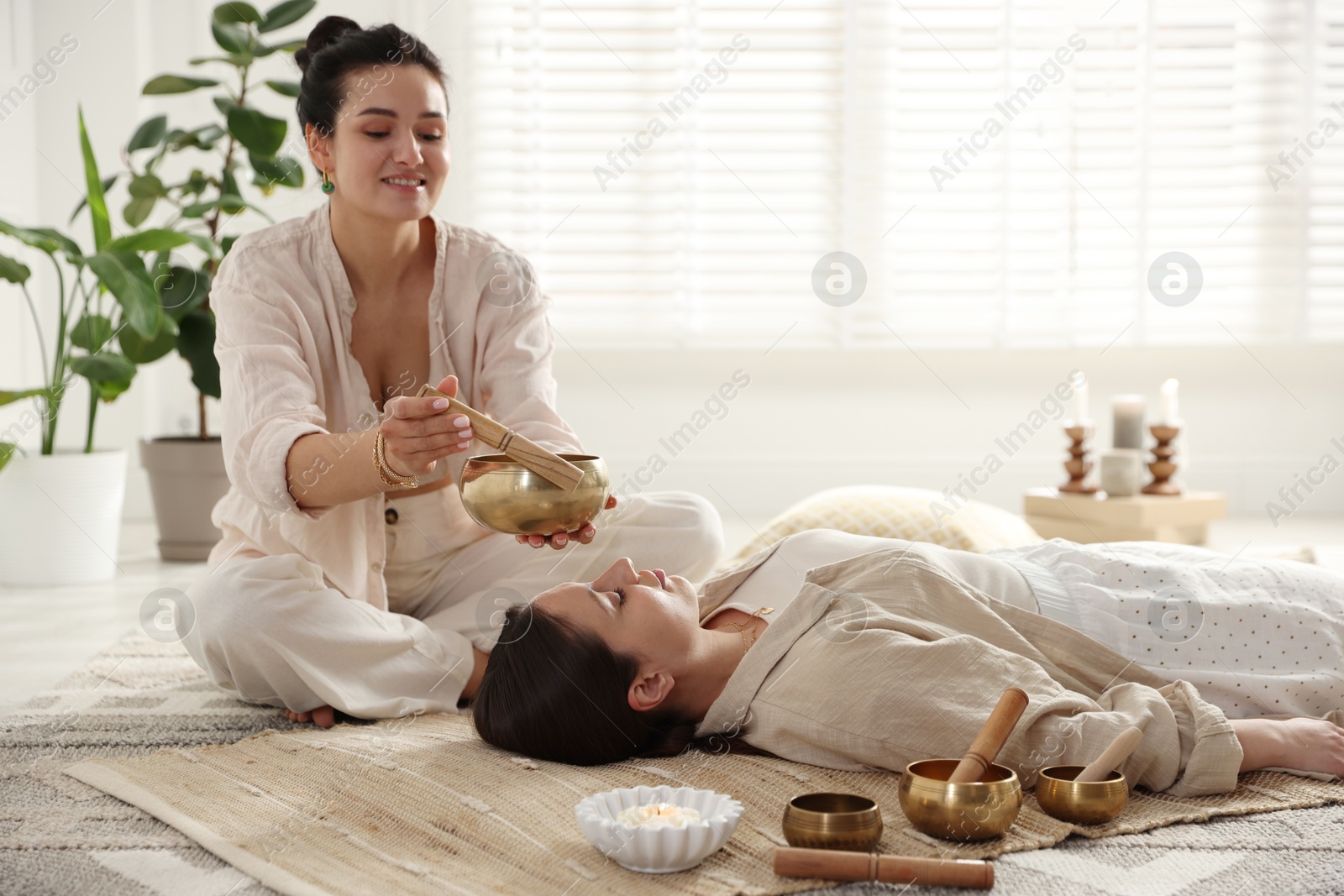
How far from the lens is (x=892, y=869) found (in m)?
1.18

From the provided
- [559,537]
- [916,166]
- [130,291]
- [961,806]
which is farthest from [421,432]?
[916,166]

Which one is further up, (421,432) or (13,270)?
(13,270)

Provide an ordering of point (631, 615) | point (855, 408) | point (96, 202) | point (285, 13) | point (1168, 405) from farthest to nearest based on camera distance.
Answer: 1. point (855, 408)
2. point (1168, 405)
3. point (285, 13)
4. point (96, 202)
5. point (631, 615)

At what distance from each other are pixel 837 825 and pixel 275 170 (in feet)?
9.03

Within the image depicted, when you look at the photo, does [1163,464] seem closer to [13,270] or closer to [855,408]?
[855,408]

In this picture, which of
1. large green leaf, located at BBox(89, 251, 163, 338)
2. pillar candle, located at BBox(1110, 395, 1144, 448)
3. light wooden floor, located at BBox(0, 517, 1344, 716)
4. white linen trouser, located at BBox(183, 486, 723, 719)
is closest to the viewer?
Answer: white linen trouser, located at BBox(183, 486, 723, 719)

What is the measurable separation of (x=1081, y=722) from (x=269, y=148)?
8.60ft

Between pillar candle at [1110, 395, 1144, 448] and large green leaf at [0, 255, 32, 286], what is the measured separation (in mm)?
2935

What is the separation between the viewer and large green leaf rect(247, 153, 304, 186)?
3.34 m

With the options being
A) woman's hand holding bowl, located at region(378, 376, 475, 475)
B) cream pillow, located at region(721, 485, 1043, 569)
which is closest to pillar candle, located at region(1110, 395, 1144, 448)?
cream pillow, located at region(721, 485, 1043, 569)

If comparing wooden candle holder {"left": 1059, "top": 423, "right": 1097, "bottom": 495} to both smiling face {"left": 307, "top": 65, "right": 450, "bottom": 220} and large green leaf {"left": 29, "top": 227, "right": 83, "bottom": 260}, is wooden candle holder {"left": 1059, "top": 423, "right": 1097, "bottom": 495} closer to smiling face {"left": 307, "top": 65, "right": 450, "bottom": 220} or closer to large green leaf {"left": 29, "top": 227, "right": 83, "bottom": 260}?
smiling face {"left": 307, "top": 65, "right": 450, "bottom": 220}

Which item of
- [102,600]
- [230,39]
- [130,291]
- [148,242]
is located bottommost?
[102,600]

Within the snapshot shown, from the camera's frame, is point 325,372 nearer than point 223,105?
Yes

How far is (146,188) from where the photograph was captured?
3.31 metres
